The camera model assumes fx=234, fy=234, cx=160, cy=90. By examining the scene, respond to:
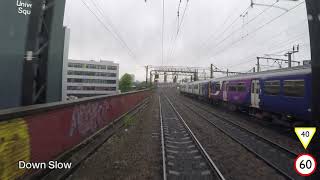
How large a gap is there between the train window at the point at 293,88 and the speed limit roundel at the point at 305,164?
8.14 metres

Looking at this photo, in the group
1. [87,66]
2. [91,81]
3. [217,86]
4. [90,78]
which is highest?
[87,66]

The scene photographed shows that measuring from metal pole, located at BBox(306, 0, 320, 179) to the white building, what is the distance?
318ft

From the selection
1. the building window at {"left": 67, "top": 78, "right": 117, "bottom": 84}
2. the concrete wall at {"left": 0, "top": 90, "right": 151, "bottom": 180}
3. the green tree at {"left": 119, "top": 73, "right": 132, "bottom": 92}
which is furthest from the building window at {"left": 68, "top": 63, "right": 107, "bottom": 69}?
the concrete wall at {"left": 0, "top": 90, "right": 151, "bottom": 180}

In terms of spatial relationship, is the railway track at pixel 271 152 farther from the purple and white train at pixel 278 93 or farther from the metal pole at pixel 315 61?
the metal pole at pixel 315 61

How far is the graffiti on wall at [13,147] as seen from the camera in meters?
4.23

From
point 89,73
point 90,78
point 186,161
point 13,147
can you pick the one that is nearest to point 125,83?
point 89,73

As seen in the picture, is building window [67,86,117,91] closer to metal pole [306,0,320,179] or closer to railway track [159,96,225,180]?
railway track [159,96,225,180]

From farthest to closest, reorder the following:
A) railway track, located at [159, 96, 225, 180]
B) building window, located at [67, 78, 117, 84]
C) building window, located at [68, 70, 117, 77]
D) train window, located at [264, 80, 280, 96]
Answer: building window, located at [68, 70, 117, 77]
building window, located at [67, 78, 117, 84]
train window, located at [264, 80, 280, 96]
railway track, located at [159, 96, 225, 180]

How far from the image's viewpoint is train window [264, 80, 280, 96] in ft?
39.6

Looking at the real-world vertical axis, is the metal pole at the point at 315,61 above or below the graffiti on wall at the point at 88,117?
above

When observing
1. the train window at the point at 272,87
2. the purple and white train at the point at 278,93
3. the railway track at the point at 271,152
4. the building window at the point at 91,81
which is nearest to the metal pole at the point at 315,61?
the railway track at the point at 271,152

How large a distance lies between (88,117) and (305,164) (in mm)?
7821

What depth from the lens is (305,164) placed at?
291 centimetres

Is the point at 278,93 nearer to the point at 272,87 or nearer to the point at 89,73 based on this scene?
the point at 272,87
